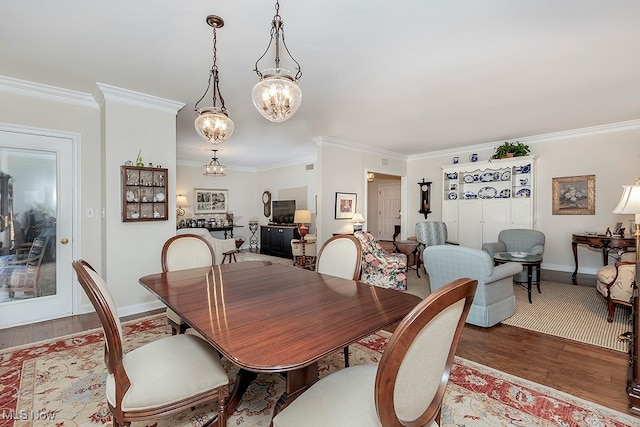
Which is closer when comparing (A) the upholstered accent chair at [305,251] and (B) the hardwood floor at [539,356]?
(B) the hardwood floor at [539,356]

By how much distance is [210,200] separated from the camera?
28.1 ft

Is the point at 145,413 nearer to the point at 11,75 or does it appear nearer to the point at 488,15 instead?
the point at 488,15

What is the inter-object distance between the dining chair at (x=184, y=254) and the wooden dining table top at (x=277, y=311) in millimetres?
323

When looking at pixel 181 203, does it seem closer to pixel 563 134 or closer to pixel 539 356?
pixel 539 356

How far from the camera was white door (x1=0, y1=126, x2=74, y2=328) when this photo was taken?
313 centimetres

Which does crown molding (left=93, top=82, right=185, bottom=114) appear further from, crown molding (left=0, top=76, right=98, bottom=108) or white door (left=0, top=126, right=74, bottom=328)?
white door (left=0, top=126, right=74, bottom=328)

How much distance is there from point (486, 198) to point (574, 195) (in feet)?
4.60

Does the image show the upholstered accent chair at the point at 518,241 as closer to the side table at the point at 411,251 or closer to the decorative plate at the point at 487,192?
the decorative plate at the point at 487,192

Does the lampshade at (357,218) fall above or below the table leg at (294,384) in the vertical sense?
above

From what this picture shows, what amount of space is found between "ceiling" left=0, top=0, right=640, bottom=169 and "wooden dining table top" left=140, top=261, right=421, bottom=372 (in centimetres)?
185

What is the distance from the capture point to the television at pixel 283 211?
8.12 m

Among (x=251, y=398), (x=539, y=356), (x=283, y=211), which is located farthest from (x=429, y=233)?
(x=251, y=398)

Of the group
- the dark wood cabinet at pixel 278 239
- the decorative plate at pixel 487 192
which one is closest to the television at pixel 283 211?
the dark wood cabinet at pixel 278 239

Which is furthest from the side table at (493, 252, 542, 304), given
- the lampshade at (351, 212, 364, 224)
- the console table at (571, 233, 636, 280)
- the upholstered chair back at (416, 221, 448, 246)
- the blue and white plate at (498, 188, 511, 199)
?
the lampshade at (351, 212, 364, 224)
